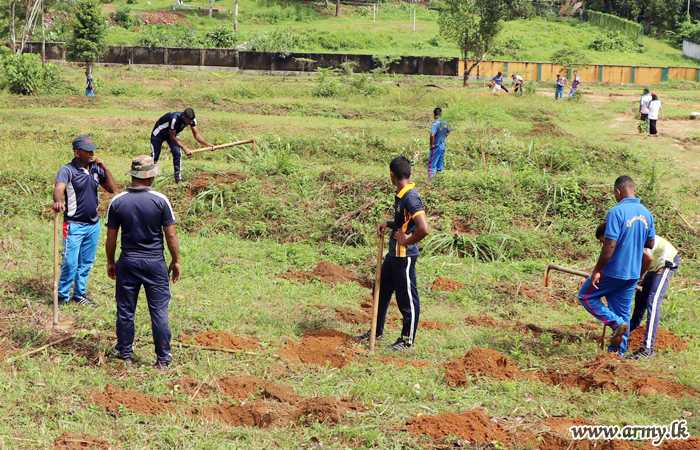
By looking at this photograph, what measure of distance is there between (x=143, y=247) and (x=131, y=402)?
4.27 ft

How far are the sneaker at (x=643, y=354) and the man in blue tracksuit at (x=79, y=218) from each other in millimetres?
5495

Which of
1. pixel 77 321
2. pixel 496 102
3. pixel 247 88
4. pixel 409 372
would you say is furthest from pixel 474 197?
pixel 247 88

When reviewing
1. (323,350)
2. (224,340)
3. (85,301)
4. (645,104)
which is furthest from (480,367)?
(645,104)

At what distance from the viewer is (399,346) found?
264 inches

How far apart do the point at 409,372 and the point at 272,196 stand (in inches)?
238

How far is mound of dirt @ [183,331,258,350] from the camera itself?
6492mm

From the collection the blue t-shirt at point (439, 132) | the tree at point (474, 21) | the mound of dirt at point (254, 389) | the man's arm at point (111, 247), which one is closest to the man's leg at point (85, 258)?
the man's arm at point (111, 247)

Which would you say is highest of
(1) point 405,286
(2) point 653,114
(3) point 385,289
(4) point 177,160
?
(2) point 653,114

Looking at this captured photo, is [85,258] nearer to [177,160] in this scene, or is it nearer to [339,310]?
[339,310]

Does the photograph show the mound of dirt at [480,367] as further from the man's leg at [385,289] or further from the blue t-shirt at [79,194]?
the blue t-shirt at [79,194]

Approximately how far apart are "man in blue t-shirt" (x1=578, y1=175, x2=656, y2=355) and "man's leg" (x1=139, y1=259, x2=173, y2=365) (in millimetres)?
3833

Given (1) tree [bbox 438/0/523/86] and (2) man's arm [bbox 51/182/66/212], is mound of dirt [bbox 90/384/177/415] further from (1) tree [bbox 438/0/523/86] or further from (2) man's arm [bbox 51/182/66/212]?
(1) tree [bbox 438/0/523/86]

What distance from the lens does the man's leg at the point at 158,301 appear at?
19.4 ft

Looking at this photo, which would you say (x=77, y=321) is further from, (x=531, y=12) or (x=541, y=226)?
(x=531, y=12)
